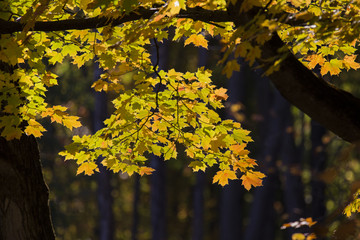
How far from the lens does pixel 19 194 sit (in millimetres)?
5688

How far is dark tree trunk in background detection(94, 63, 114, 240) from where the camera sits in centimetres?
1644

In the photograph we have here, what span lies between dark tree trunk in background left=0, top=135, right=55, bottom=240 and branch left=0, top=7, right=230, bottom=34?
4.24 feet

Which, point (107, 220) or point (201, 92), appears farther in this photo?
point (107, 220)

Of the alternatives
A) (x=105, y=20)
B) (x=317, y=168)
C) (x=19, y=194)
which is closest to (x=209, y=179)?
(x=317, y=168)

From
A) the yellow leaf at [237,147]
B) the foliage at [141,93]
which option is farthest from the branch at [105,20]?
the yellow leaf at [237,147]

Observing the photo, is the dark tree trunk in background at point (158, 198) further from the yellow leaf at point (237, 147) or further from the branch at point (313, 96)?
the branch at point (313, 96)

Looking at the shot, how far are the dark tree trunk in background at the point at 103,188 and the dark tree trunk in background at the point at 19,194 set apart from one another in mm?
10229

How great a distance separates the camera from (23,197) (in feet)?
18.7

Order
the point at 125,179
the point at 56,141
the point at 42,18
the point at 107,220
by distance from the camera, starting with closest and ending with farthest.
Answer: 1. the point at 42,18
2. the point at 107,220
3. the point at 56,141
4. the point at 125,179

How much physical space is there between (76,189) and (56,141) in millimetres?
6178

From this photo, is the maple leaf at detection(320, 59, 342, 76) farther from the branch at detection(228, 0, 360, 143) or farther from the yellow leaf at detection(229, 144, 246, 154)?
the branch at detection(228, 0, 360, 143)

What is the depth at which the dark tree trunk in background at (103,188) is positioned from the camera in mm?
16438

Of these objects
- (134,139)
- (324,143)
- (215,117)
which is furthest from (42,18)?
(324,143)

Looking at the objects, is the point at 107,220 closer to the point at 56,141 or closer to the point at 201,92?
the point at 56,141
